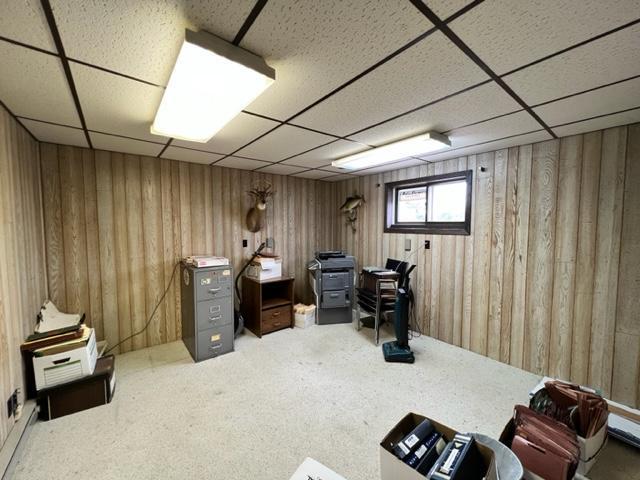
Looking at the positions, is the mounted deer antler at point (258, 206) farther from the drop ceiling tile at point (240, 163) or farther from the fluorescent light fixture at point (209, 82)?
the fluorescent light fixture at point (209, 82)

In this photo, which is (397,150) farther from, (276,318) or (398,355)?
(276,318)

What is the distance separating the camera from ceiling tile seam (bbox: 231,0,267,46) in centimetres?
92

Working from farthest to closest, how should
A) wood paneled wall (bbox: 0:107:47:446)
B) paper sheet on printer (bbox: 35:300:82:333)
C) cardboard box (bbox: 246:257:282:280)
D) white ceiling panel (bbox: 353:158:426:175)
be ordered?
cardboard box (bbox: 246:257:282:280), white ceiling panel (bbox: 353:158:426:175), paper sheet on printer (bbox: 35:300:82:333), wood paneled wall (bbox: 0:107:47:446)

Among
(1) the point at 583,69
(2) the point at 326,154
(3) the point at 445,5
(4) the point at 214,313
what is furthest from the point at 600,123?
(4) the point at 214,313

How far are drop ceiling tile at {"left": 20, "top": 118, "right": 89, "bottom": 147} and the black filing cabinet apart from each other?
1.48 meters

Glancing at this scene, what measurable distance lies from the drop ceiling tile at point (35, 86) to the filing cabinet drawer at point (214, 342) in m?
2.15

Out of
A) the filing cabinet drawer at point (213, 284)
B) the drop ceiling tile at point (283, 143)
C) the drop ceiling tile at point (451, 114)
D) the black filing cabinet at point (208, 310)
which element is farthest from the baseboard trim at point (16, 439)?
the drop ceiling tile at point (451, 114)

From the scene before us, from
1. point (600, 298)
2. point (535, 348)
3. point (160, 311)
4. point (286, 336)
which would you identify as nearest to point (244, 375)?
point (286, 336)

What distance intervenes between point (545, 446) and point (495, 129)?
208cm

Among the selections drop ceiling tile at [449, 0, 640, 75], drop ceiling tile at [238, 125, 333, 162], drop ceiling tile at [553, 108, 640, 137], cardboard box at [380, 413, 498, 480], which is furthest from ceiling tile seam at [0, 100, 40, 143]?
drop ceiling tile at [553, 108, 640, 137]

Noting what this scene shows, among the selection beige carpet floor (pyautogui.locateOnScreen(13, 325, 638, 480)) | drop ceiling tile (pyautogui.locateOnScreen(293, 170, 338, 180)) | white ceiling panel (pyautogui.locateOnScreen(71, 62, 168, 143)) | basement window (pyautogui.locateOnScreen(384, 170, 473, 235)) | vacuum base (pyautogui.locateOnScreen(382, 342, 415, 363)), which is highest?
drop ceiling tile (pyautogui.locateOnScreen(293, 170, 338, 180))

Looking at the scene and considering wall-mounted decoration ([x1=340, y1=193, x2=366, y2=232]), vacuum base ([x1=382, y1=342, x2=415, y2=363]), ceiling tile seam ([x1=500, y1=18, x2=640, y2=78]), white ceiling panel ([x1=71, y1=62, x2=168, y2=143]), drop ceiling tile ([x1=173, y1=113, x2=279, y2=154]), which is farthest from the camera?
wall-mounted decoration ([x1=340, y1=193, x2=366, y2=232])

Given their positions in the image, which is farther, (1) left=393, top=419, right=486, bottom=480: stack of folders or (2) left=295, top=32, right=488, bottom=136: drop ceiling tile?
(2) left=295, top=32, right=488, bottom=136: drop ceiling tile

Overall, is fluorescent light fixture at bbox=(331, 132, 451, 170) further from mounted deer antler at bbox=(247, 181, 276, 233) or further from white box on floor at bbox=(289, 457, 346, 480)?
white box on floor at bbox=(289, 457, 346, 480)
